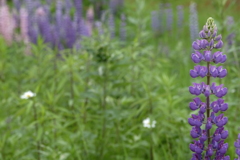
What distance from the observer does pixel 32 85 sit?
150 inches

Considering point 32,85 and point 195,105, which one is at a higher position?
point 195,105

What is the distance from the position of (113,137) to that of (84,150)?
1.40 feet

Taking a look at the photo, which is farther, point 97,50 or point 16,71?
point 16,71

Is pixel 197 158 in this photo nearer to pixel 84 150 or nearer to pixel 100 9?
pixel 84 150

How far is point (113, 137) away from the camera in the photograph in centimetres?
322

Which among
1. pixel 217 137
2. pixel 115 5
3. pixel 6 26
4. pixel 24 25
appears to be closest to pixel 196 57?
pixel 217 137

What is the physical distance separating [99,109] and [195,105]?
1.67 metres

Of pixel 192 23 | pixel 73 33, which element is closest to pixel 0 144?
pixel 73 33

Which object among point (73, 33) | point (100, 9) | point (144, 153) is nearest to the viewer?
point (144, 153)

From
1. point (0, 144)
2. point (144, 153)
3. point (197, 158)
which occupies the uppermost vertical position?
point (197, 158)

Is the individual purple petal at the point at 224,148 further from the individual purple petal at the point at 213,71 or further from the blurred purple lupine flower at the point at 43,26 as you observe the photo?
the blurred purple lupine flower at the point at 43,26

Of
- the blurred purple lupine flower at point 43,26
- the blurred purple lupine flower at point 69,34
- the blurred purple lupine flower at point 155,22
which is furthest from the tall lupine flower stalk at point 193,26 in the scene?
the blurred purple lupine flower at point 43,26

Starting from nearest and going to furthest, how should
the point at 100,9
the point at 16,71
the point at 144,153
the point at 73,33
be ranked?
the point at 144,153 → the point at 16,71 → the point at 73,33 → the point at 100,9

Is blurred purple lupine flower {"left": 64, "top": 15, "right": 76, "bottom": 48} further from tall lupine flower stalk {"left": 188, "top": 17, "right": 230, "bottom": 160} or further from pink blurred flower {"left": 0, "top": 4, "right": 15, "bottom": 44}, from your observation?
tall lupine flower stalk {"left": 188, "top": 17, "right": 230, "bottom": 160}
